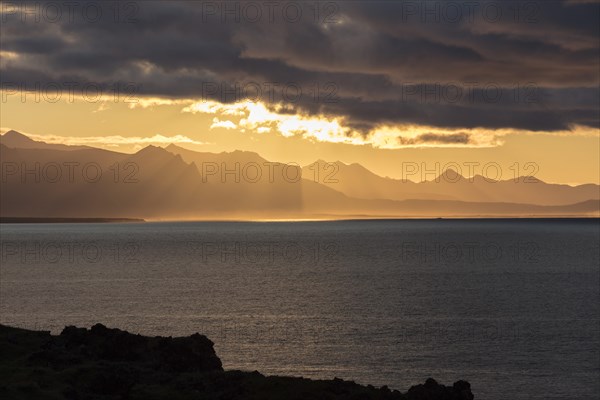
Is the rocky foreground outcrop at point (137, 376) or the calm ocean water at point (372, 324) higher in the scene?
the rocky foreground outcrop at point (137, 376)

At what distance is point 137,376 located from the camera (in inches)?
2183

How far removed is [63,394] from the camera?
2055 inches

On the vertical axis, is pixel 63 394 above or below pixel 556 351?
above

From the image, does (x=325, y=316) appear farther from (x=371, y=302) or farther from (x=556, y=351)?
(x=556, y=351)

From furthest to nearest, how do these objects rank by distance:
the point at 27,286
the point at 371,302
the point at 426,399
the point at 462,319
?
the point at 27,286 < the point at 371,302 < the point at 462,319 < the point at 426,399

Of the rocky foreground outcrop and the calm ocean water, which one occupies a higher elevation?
the rocky foreground outcrop

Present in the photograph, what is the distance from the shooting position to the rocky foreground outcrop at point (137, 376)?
5250cm

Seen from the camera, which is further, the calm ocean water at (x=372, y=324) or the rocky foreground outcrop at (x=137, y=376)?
the calm ocean water at (x=372, y=324)

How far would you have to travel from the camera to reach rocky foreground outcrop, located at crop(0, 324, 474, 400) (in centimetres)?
5250

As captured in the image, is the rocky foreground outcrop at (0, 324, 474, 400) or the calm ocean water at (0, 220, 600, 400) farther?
the calm ocean water at (0, 220, 600, 400)

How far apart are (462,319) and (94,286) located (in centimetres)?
9706

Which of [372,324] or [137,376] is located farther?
[372,324]

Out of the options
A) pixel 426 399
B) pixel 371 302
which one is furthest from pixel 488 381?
pixel 371 302

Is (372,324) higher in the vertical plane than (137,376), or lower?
lower
